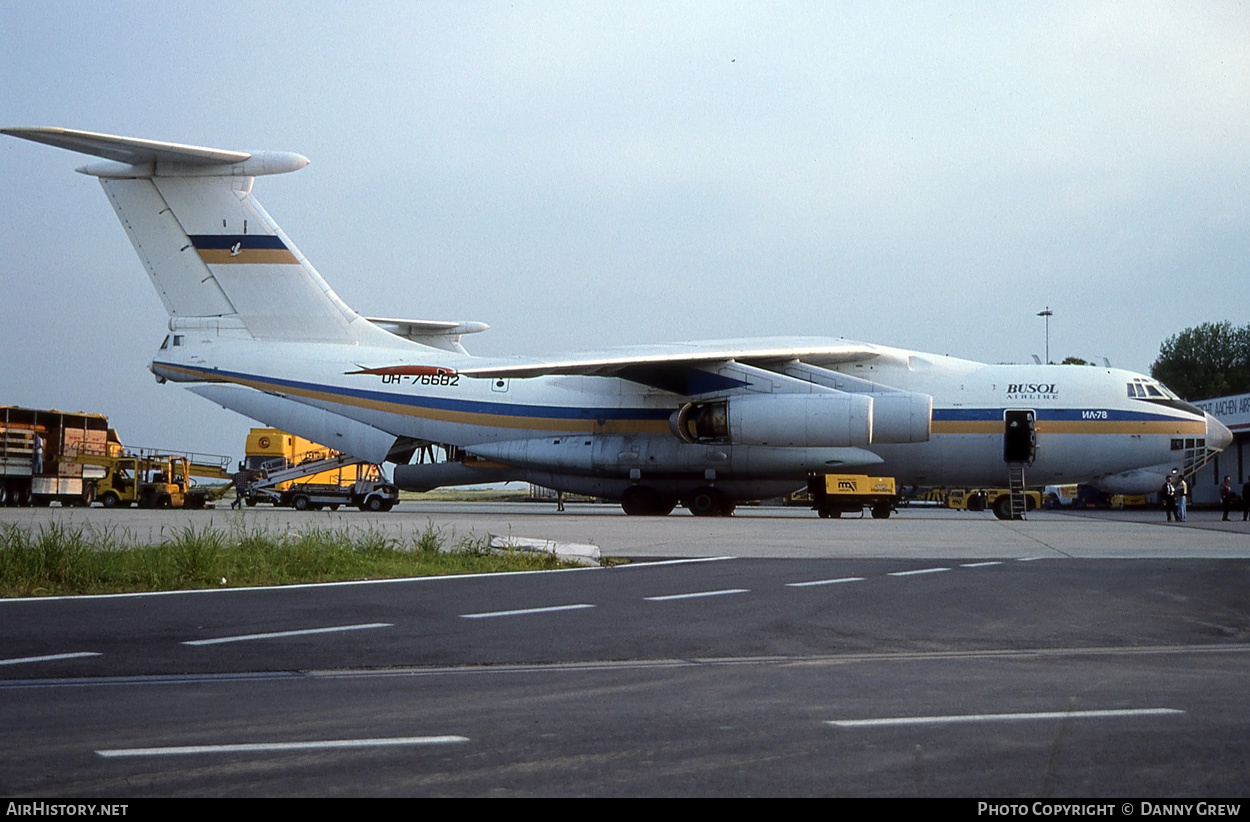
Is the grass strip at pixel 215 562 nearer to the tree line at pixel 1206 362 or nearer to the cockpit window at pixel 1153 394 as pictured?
the cockpit window at pixel 1153 394

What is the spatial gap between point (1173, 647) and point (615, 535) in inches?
413

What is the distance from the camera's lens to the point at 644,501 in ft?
88.1

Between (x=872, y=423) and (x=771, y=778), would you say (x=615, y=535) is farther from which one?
(x=771, y=778)

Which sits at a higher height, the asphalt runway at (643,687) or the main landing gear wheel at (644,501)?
the main landing gear wheel at (644,501)

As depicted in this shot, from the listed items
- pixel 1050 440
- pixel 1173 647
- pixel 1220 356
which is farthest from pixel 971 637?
pixel 1220 356

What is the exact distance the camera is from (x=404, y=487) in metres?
28.6

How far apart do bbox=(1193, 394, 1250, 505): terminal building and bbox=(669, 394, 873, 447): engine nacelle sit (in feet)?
109

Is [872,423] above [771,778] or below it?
above

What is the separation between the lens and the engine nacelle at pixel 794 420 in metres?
23.1

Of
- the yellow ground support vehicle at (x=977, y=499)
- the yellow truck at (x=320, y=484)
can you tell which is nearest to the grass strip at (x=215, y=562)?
the yellow truck at (x=320, y=484)

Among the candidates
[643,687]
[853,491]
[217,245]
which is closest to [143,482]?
[217,245]

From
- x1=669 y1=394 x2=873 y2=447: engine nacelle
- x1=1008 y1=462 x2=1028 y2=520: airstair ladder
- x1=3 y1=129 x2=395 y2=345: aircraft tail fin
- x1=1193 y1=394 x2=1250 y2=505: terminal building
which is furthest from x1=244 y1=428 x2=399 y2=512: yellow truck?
x1=1193 y1=394 x2=1250 y2=505: terminal building

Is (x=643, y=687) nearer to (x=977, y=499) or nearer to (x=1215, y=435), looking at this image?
(x=1215, y=435)

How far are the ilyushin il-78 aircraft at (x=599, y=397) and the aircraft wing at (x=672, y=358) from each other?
0.07 meters
